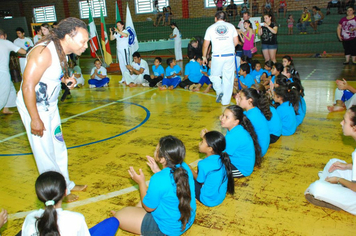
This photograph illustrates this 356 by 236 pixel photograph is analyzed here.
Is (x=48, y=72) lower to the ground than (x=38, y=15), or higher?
lower

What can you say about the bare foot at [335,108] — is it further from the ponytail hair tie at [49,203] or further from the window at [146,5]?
the window at [146,5]

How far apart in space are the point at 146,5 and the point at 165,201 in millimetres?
20304

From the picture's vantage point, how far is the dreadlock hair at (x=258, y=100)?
12.5 ft

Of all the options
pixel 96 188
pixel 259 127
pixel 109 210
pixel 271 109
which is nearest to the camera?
pixel 109 210

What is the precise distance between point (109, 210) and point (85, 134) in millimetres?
2439

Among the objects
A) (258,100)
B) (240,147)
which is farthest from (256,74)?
(240,147)

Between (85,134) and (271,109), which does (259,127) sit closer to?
(271,109)

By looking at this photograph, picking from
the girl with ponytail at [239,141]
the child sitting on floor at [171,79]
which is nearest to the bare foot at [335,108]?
the girl with ponytail at [239,141]

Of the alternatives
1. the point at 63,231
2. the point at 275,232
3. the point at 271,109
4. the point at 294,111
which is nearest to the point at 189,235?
the point at 275,232

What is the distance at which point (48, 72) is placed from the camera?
104 inches

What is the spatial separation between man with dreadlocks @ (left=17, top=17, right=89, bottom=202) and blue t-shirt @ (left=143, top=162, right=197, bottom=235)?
117 cm

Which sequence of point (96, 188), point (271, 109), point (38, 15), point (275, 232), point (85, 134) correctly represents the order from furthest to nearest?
1. point (38, 15)
2. point (85, 134)
3. point (271, 109)
4. point (96, 188)
5. point (275, 232)

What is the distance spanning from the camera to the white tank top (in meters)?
2.66

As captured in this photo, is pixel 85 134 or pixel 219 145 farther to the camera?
pixel 85 134
